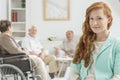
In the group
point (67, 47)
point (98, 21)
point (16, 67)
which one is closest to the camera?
point (98, 21)

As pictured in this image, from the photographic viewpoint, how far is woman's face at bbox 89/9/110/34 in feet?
5.84

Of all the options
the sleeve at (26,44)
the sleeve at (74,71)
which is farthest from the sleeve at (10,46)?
the sleeve at (74,71)

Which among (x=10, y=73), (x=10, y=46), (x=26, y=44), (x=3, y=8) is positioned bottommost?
(x=10, y=73)

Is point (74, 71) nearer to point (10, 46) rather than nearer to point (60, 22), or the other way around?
point (10, 46)

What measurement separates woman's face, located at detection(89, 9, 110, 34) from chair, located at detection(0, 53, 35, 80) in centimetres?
227

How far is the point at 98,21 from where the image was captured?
1.79 meters

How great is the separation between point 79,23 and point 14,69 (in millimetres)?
3179

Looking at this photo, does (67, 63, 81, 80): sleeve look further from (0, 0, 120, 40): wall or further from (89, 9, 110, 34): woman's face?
(0, 0, 120, 40): wall

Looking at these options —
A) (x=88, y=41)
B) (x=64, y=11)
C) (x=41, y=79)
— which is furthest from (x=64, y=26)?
(x=88, y=41)

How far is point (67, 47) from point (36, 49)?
79 cm

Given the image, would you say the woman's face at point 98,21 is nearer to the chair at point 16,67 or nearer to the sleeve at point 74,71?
the sleeve at point 74,71

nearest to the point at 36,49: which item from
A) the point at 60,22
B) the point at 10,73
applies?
the point at 60,22

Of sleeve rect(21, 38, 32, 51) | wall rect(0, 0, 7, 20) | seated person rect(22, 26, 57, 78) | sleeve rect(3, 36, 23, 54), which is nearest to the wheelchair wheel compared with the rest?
sleeve rect(3, 36, 23, 54)

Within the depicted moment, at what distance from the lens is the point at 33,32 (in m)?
6.20
